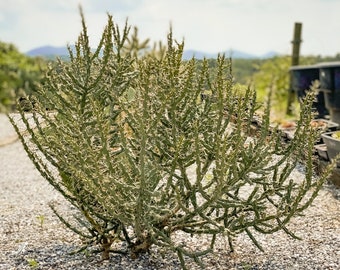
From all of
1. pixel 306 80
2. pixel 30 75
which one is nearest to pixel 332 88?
pixel 306 80

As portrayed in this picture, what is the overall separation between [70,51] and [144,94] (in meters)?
0.97

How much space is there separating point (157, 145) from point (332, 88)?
599 cm

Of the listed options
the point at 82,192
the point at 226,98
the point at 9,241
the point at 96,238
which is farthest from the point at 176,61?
the point at 9,241

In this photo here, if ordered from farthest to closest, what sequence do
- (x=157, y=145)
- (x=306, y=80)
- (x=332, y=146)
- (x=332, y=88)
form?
(x=306, y=80), (x=332, y=88), (x=332, y=146), (x=157, y=145)

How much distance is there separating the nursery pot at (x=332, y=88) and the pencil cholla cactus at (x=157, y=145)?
16.1 ft

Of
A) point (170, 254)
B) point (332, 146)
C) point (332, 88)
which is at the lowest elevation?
point (170, 254)

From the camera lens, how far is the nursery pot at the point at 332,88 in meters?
8.23

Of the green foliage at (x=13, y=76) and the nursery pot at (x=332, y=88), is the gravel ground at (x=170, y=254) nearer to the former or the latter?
the nursery pot at (x=332, y=88)

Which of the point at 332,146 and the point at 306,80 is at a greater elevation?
the point at 306,80

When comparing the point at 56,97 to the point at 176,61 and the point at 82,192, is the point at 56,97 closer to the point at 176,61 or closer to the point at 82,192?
the point at 82,192

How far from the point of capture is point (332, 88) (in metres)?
8.40

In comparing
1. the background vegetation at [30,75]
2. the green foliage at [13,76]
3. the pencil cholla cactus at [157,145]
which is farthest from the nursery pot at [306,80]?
the green foliage at [13,76]

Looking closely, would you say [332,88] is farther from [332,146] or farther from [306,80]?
[332,146]

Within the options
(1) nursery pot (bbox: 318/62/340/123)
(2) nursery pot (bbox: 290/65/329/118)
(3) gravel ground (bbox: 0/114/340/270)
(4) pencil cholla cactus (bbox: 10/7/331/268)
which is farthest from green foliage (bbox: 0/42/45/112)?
(4) pencil cholla cactus (bbox: 10/7/331/268)
